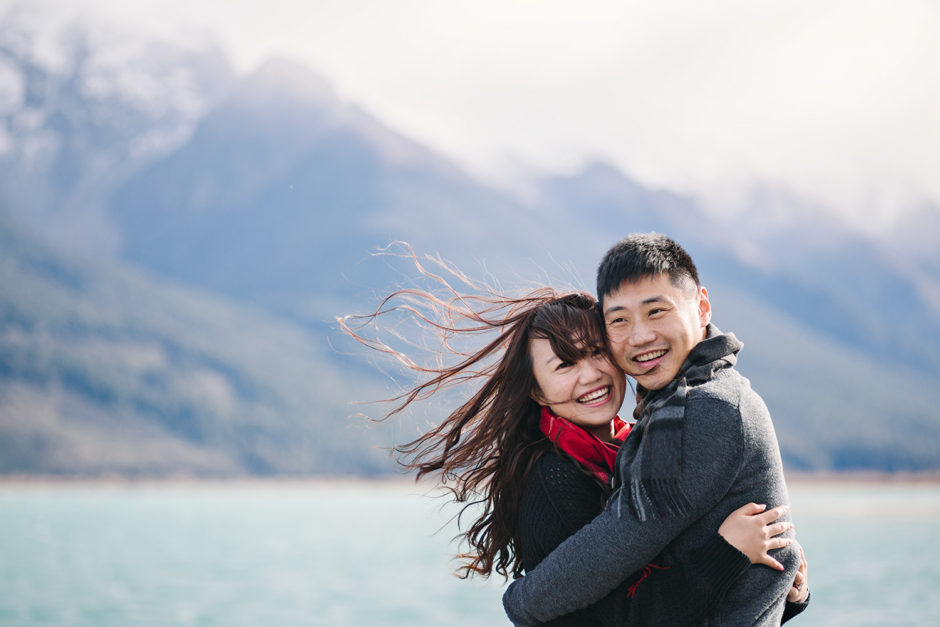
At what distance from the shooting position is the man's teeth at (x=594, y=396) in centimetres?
330

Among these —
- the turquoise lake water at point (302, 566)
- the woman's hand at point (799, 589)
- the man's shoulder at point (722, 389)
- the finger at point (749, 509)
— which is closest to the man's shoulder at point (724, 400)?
the man's shoulder at point (722, 389)

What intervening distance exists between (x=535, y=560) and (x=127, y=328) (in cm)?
11070

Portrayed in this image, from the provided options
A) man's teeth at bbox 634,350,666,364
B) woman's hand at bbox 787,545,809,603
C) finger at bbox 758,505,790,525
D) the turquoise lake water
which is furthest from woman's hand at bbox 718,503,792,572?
the turquoise lake water

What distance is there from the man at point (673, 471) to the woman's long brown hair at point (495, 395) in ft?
0.98

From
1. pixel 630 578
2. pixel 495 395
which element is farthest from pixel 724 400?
pixel 495 395

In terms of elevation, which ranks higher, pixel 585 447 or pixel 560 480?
pixel 585 447

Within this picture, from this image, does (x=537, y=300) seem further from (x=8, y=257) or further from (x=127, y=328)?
(x=8, y=257)

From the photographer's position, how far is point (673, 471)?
2670 mm

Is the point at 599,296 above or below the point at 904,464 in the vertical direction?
below

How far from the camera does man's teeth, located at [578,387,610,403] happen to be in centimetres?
330

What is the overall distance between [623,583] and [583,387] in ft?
2.18

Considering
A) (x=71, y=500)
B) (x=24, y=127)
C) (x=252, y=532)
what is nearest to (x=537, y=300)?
(x=252, y=532)

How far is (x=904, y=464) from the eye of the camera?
322 ft

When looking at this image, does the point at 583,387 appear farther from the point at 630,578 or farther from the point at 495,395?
the point at 630,578
